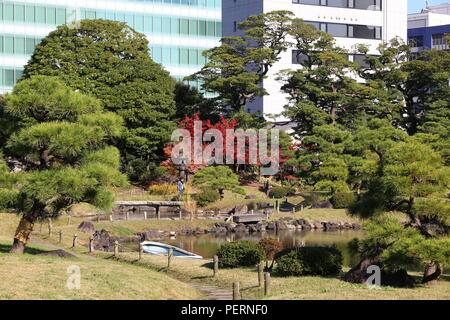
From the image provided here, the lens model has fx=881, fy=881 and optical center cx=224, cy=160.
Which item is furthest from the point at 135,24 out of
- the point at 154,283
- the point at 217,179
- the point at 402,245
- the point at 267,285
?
the point at 402,245

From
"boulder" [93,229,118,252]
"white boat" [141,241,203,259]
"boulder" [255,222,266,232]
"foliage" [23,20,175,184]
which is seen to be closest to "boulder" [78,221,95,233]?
"boulder" [93,229,118,252]

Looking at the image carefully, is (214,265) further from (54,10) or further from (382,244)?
(54,10)

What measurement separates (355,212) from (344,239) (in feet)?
72.1

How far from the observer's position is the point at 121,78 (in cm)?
6725

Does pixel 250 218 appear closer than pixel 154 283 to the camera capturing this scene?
No

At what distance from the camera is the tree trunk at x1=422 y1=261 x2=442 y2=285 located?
27.3 m

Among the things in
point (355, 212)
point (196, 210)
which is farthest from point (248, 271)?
point (196, 210)

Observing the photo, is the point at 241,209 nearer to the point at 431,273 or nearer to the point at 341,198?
the point at 341,198

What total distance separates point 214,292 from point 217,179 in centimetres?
3276

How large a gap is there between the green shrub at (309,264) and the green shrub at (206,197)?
102 feet

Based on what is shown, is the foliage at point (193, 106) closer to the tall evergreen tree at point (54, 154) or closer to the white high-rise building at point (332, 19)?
the white high-rise building at point (332, 19)

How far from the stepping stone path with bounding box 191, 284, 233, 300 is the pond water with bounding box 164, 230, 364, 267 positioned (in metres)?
13.1

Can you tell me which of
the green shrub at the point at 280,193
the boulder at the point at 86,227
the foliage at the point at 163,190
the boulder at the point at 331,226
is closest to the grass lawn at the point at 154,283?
the boulder at the point at 86,227

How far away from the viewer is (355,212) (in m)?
28.4
